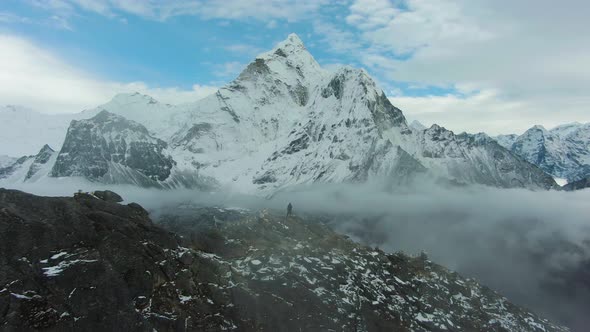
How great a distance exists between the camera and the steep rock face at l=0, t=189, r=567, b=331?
83750 mm

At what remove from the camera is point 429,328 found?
129375 mm

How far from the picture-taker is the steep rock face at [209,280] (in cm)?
8375

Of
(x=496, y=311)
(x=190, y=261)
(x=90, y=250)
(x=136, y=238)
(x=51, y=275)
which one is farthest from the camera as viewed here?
A: (x=496, y=311)

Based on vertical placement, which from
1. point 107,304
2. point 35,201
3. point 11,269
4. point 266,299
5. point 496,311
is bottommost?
point 496,311

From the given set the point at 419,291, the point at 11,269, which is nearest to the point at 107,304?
the point at 11,269

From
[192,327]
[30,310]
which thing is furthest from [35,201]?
[192,327]

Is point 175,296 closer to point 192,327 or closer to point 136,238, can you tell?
point 192,327

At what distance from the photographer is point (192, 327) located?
95.1 meters

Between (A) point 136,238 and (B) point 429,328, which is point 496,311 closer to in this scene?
(B) point 429,328

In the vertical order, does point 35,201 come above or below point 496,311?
above

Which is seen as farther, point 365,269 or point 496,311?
point 496,311

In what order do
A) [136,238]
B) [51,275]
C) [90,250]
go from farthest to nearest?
[136,238], [90,250], [51,275]

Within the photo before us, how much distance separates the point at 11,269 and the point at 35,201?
57.4 ft

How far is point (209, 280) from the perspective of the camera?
109 m
